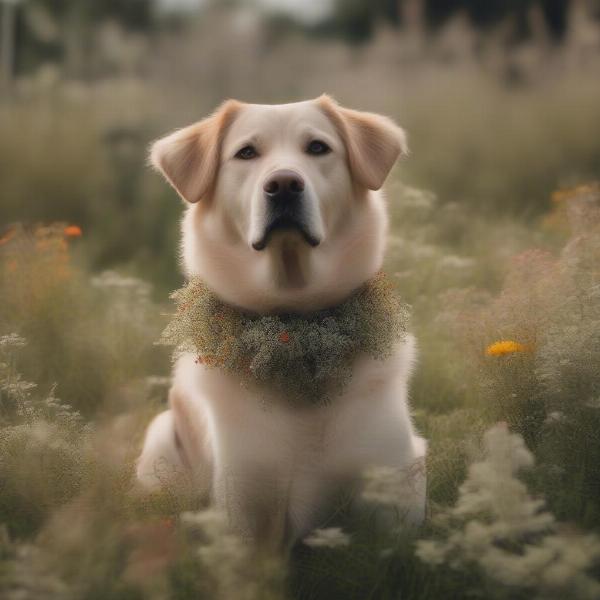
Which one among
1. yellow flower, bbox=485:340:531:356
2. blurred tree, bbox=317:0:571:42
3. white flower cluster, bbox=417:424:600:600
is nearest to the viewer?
white flower cluster, bbox=417:424:600:600

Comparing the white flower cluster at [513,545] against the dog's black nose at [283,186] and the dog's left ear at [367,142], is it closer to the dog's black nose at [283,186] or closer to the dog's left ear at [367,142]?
the dog's black nose at [283,186]

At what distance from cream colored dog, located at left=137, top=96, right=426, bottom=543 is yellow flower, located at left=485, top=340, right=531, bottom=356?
0.34m

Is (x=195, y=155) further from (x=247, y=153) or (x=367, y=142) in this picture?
(x=367, y=142)

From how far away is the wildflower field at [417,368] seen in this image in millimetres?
2266

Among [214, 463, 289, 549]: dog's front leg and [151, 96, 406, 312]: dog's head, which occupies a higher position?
[151, 96, 406, 312]: dog's head

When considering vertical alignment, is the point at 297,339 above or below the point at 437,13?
below

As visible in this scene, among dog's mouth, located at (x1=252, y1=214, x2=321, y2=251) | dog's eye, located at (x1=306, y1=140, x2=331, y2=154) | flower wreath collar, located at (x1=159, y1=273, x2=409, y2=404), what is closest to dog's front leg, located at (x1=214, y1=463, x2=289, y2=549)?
flower wreath collar, located at (x1=159, y1=273, x2=409, y2=404)

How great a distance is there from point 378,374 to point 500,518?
816mm

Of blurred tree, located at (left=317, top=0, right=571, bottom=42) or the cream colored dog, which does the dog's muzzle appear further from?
blurred tree, located at (left=317, top=0, right=571, bottom=42)

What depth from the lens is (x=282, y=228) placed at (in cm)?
280

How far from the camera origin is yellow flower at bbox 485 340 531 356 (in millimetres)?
3252

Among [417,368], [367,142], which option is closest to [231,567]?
[367,142]

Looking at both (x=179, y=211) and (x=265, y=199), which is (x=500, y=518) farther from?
(x=179, y=211)

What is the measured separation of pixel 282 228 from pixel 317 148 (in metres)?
0.38
